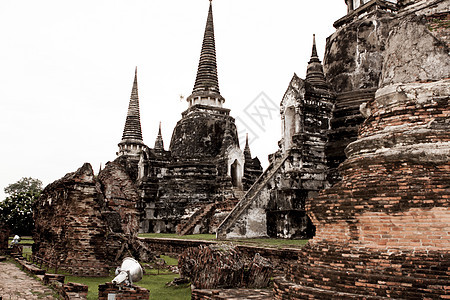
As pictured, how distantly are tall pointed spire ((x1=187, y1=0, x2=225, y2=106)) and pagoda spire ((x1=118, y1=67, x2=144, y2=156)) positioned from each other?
10.6 m

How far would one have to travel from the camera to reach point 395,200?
5.18m

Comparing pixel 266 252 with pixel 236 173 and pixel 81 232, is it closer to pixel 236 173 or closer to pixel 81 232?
pixel 81 232

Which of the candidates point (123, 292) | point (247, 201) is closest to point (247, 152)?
point (247, 201)

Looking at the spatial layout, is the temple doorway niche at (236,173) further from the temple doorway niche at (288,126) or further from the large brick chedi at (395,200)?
the large brick chedi at (395,200)

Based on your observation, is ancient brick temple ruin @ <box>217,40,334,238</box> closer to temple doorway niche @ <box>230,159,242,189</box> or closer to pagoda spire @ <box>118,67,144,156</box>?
temple doorway niche @ <box>230,159,242,189</box>

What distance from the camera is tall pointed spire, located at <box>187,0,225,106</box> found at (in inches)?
1136

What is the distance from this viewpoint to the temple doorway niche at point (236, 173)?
2536cm

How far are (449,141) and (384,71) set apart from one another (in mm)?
1765

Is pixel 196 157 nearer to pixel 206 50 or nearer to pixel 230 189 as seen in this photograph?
pixel 230 189

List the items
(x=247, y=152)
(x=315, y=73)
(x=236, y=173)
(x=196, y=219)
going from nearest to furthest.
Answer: (x=315, y=73), (x=196, y=219), (x=236, y=173), (x=247, y=152)

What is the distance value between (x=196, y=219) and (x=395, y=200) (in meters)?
17.2

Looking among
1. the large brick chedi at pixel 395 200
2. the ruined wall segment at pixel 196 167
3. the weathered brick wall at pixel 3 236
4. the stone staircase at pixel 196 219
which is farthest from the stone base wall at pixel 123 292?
the ruined wall segment at pixel 196 167

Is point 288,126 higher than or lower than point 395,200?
higher

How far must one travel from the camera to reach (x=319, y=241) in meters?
5.96
